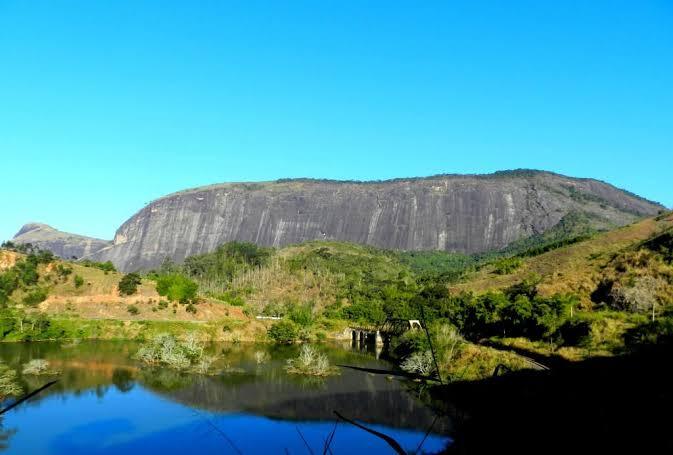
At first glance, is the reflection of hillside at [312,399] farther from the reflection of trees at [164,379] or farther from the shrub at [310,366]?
the shrub at [310,366]

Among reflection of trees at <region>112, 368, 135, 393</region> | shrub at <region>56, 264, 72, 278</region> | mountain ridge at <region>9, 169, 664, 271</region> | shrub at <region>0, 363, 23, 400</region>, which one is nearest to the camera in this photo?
shrub at <region>0, 363, 23, 400</region>

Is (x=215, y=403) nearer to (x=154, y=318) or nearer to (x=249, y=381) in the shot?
(x=249, y=381)

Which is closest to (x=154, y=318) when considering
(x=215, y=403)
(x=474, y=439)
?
(x=215, y=403)

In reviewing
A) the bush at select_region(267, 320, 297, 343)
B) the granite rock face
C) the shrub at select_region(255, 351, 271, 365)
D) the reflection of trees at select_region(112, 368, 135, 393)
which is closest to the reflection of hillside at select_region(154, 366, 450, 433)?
the reflection of trees at select_region(112, 368, 135, 393)

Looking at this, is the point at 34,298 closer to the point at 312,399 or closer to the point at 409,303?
the point at 409,303

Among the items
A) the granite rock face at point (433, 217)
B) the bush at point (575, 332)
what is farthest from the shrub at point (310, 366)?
the granite rock face at point (433, 217)

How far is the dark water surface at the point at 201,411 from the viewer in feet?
89.5

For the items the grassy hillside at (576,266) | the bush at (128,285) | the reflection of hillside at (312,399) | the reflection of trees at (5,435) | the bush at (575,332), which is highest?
the grassy hillside at (576,266)

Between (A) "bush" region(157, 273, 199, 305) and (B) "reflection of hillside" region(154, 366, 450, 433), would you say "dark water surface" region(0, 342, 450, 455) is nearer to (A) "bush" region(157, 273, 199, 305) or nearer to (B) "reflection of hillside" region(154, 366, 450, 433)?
(B) "reflection of hillside" region(154, 366, 450, 433)

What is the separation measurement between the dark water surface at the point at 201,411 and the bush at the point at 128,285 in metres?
22.8

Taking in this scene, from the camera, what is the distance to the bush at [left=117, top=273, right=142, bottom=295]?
2862 inches

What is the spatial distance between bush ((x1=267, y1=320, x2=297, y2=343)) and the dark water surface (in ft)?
54.4

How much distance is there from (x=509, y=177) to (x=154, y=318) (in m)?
158

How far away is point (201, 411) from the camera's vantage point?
3134 cm
